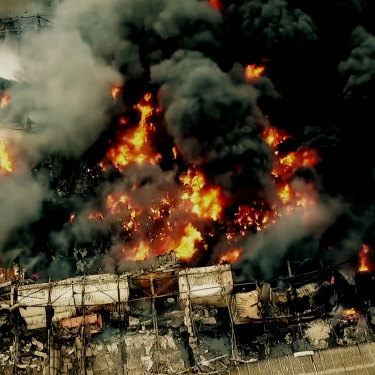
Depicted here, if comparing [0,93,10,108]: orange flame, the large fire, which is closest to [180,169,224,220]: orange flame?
the large fire

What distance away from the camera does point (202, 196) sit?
1396 inches

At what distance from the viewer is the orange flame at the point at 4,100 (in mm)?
30306

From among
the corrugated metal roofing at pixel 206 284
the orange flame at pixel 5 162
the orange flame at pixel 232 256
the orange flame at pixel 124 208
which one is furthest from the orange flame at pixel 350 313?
the orange flame at pixel 5 162

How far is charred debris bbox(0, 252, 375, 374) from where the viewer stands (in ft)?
63.6

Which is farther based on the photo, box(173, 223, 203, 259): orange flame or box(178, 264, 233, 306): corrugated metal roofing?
box(173, 223, 203, 259): orange flame

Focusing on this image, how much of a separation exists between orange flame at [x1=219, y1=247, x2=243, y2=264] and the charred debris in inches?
329

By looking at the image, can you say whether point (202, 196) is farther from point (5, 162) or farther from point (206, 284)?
point (5, 162)

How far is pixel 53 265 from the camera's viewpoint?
28484 millimetres

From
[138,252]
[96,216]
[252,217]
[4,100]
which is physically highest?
[4,100]

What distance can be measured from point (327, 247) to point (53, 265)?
1001 inches

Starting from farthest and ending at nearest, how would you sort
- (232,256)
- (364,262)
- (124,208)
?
(124,208), (232,256), (364,262)

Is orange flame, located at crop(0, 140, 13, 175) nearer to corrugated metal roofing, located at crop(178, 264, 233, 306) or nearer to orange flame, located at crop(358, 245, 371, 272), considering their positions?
corrugated metal roofing, located at crop(178, 264, 233, 306)

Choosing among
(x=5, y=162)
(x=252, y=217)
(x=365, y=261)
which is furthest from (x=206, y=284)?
(x=5, y=162)

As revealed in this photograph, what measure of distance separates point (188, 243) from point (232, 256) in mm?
4202
